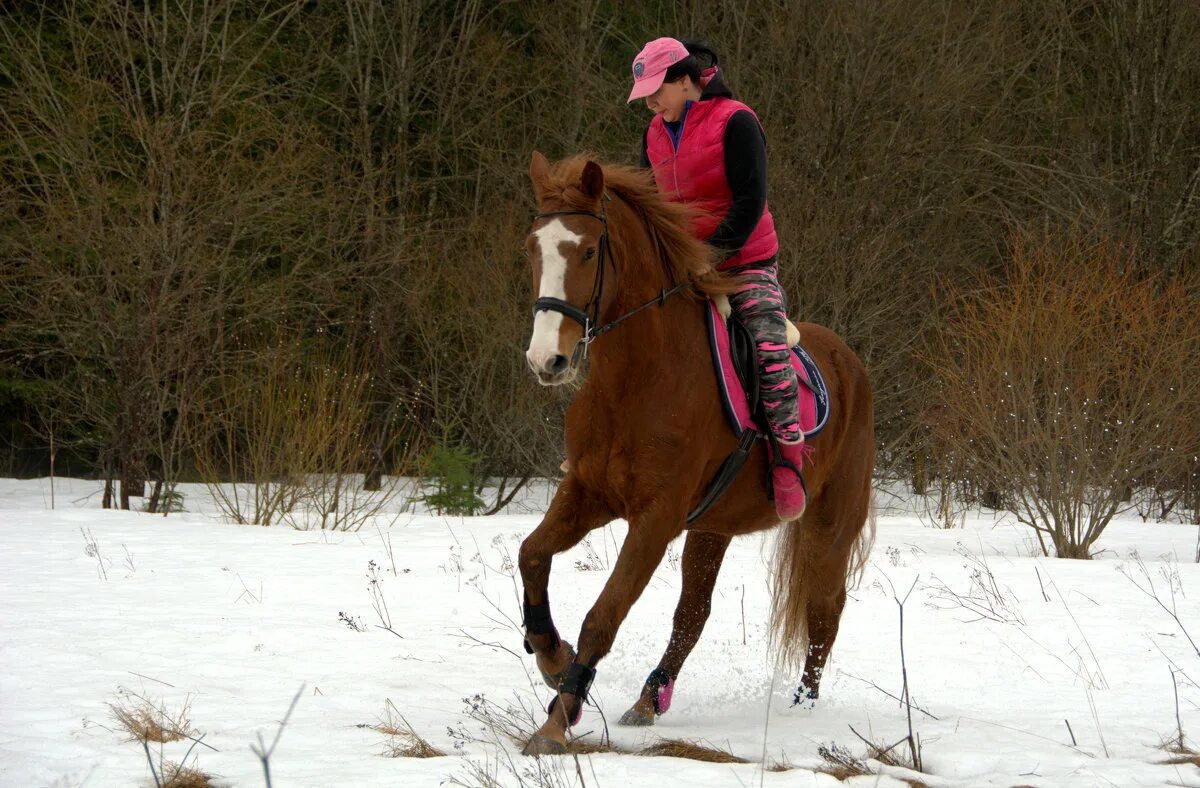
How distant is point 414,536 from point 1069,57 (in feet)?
53.8

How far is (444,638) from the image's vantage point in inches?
276

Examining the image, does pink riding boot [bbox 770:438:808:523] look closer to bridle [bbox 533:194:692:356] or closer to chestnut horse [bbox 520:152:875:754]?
chestnut horse [bbox 520:152:875:754]

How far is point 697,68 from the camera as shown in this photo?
5223 mm

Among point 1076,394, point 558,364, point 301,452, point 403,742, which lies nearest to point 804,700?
point 403,742

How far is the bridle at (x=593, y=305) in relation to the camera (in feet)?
13.9

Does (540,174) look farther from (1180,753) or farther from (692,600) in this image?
(1180,753)

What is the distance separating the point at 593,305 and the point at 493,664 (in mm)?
2641

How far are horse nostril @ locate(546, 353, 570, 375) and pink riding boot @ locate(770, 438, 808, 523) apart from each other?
4.88 ft

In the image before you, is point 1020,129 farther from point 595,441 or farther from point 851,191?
point 595,441

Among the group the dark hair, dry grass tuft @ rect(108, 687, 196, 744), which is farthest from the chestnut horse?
dry grass tuft @ rect(108, 687, 196, 744)

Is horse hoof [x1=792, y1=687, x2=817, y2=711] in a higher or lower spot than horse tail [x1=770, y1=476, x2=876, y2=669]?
lower

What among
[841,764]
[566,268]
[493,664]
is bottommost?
[493,664]

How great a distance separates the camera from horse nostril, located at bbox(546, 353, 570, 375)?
4098 millimetres

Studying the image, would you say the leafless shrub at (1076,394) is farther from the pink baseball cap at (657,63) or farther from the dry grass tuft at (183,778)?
the dry grass tuft at (183,778)
